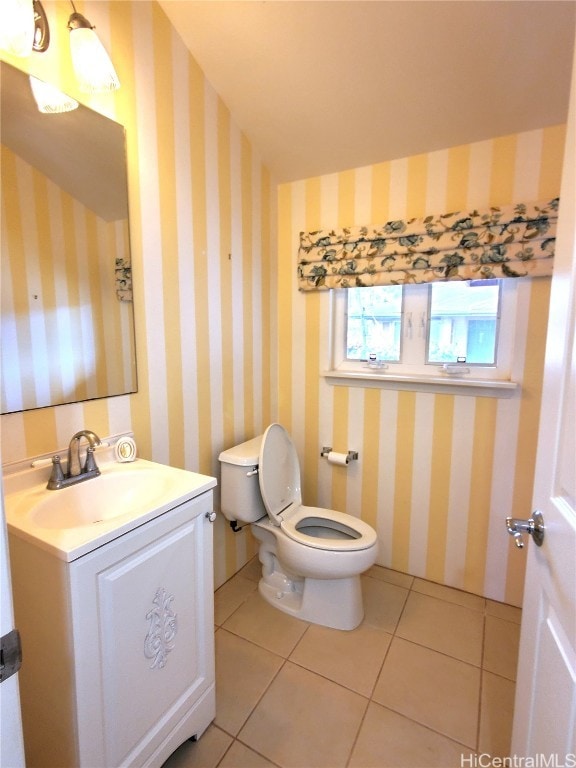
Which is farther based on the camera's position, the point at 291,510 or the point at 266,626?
the point at 291,510

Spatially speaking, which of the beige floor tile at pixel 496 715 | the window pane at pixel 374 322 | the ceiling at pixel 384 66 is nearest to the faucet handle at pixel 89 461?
the window pane at pixel 374 322

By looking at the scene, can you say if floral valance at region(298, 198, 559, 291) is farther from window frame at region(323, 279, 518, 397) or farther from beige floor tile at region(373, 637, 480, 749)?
beige floor tile at region(373, 637, 480, 749)

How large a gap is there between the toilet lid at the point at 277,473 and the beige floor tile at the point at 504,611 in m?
1.07

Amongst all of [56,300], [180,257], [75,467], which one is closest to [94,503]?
[75,467]

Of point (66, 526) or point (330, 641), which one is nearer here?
point (66, 526)

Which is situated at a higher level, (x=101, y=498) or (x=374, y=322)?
(x=374, y=322)

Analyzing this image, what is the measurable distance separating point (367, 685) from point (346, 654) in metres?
0.16

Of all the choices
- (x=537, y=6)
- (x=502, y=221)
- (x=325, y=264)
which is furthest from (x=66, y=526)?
(x=537, y=6)

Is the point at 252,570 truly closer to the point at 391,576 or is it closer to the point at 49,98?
the point at 391,576

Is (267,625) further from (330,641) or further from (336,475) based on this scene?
(336,475)

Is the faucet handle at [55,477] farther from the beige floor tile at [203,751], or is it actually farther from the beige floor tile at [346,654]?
the beige floor tile at [346,654]

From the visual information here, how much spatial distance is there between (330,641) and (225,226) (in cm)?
198

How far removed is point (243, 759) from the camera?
1187mm

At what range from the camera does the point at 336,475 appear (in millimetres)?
2252
